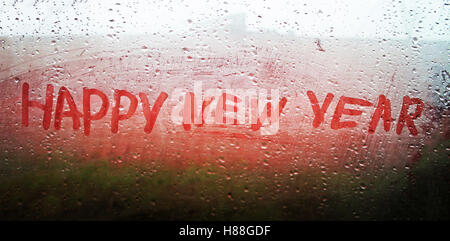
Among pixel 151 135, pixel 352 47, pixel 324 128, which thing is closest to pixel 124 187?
pixel 151 135

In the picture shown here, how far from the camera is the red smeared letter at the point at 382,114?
106cm

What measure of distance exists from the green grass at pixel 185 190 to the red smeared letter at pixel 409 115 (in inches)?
5.1

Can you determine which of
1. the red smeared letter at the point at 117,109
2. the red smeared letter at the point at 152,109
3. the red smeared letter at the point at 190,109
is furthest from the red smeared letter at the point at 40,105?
the red smeared letter at the point at 190,109

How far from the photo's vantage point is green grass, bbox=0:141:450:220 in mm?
1057

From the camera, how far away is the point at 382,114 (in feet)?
3.49

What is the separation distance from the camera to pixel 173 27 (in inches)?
41.9

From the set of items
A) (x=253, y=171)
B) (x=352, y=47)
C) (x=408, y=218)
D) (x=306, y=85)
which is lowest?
(x=408, y=218)

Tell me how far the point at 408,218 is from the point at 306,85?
756mm

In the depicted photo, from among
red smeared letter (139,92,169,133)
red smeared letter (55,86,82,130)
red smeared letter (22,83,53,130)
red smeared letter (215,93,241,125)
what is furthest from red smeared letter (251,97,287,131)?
red smeared letter (22,83,53,130)

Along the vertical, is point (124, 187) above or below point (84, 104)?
below

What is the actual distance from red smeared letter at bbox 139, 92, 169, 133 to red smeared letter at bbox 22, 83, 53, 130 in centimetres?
39

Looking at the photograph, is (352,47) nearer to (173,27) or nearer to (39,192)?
(173,27)

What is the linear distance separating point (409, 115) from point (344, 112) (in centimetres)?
29

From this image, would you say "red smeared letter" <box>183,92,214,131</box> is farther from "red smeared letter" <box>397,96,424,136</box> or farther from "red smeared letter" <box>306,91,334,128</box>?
"red smeared letter" <box>397,96,424,136</box>
